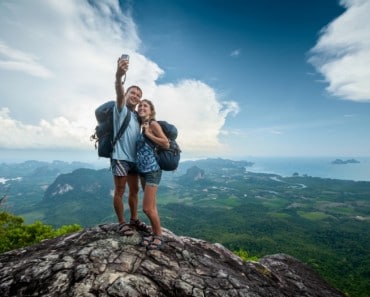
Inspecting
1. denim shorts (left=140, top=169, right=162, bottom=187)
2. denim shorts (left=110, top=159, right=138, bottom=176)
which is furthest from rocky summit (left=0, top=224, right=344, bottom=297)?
denim shorts (left=110, top=159, right=138, bottom=176)

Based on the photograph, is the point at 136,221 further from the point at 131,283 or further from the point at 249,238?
the point at 249,238

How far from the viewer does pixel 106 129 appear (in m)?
5.76

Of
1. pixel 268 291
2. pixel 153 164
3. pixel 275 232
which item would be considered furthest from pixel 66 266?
pixel 275 232

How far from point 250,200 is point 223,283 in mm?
192143

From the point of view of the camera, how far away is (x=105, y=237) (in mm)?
6246

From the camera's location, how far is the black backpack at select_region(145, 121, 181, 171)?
5.80 m

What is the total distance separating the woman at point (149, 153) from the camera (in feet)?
18.6

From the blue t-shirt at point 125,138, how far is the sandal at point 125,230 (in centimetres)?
188

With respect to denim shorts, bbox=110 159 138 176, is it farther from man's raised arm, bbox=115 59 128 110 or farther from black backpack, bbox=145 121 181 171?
man's raised arm, bbox=115 59 128 110

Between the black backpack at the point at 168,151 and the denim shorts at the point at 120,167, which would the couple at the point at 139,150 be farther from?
the black backpack at the point at 168,151

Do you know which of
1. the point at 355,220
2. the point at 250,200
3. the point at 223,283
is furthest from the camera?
the point at 250,200

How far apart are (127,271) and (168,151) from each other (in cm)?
271

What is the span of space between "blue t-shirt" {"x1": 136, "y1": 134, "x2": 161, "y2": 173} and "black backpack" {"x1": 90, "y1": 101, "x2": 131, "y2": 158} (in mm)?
611

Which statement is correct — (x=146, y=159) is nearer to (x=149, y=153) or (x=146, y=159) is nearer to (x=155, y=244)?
(x=149, y=153)
